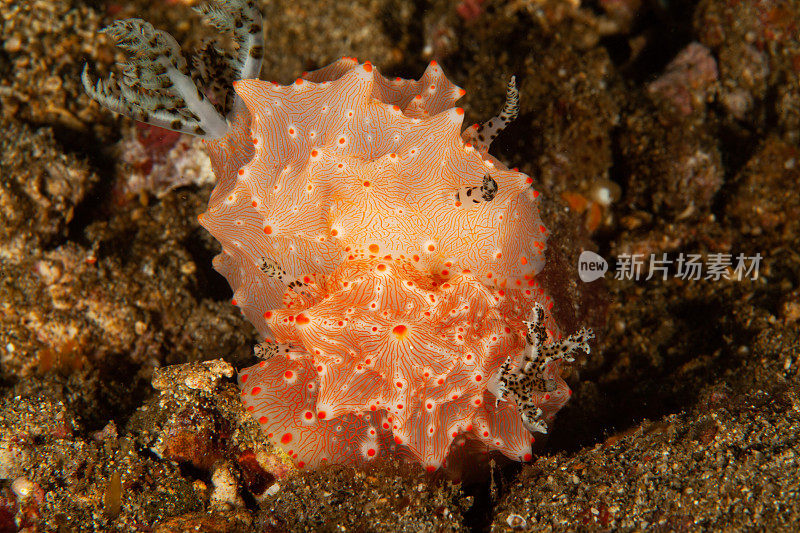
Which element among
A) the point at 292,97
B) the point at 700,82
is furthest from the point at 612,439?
the point at 700,82

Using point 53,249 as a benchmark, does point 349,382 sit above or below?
above

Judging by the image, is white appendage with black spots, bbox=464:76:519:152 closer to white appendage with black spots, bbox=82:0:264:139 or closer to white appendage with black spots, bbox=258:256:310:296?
white appendage with black spots, bbox=258:256:310:296

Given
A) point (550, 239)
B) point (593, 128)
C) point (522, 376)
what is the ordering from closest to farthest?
1. point (522, 376)
2. point (550, 239)
3. point (593, 128)

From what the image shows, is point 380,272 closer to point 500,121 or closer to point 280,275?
point 280,275

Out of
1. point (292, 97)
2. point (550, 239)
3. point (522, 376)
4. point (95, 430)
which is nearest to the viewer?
point (522, 376)

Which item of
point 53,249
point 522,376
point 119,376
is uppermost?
point 522,376

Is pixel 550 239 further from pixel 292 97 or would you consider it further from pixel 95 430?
pixel 95 430
